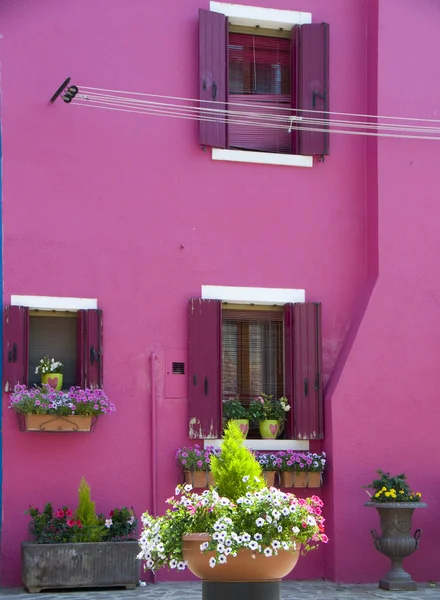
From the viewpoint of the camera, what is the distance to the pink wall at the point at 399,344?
1131cm

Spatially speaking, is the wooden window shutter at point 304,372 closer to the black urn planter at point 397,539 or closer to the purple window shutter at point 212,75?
the black urn planter at point 397,539

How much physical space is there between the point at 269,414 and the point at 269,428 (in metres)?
0.16

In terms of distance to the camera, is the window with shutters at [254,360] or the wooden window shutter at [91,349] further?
the window with shutters at [254,360]

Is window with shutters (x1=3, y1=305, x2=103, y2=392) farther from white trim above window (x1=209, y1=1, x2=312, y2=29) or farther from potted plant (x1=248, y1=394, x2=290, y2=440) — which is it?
white trim above window (x1=209, y1=1, x2=312, y2=29)

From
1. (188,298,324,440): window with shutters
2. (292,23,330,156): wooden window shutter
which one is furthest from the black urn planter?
(292,23,330,156): wooden window shutter

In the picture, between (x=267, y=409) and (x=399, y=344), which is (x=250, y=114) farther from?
(x=267, y=409)

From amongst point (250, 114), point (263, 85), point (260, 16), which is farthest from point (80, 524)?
point (260, 16)

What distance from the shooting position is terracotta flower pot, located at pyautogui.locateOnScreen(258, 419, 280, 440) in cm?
1146

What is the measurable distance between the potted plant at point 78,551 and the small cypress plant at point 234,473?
11.6 feet

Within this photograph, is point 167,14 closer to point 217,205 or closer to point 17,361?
point 217,205

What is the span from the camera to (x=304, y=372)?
37.9ft

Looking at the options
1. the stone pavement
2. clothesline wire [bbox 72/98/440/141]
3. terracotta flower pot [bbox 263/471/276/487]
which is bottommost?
the stone pavement

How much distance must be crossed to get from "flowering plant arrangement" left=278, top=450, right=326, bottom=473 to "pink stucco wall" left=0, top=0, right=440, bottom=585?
0.24m

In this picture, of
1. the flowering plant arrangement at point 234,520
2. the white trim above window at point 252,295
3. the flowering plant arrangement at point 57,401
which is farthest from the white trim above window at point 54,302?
the flowering plant arrangement at point 234,520
